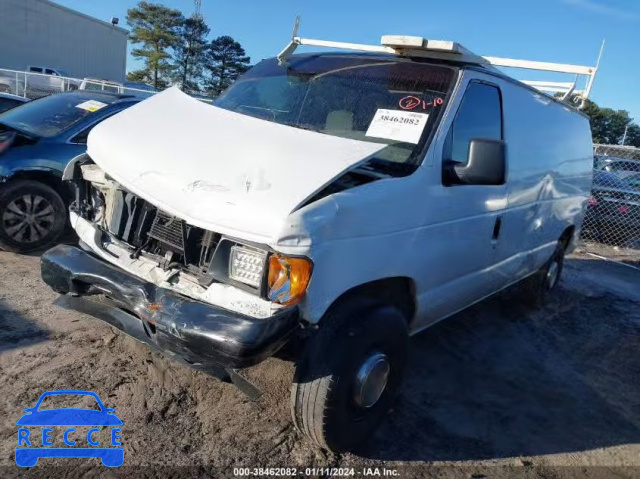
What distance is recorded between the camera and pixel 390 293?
3074 millimetres

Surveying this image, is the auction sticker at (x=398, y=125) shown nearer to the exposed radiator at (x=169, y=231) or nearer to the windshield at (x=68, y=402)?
the exposed radiator at (x=169, y=231)

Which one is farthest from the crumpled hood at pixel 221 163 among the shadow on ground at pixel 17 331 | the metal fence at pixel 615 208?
the metal fence at pixel 615 208

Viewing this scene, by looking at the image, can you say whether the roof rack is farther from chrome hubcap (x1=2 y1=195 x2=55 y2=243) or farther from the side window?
chrome hubcap (x1=2 y1=195 x2=55 y2=243)

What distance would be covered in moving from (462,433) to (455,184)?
1.55 m

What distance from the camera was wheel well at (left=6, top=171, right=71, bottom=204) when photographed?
205 inches

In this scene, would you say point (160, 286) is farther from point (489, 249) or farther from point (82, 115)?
point (82, 115)

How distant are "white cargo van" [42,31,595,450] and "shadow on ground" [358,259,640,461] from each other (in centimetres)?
46

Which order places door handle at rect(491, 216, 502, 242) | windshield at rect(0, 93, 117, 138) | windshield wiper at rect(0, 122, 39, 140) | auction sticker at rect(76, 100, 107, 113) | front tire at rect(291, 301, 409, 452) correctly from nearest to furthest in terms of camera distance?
front tire at rect(291, 301, 409, 452), door handle at rect(491, 216, 502, 242), windshield wiper at rect(0, 122, 39, 140), windshield at rect(0, 93, 117, 138), auction sticker at rect(76, 100, 107, 113)

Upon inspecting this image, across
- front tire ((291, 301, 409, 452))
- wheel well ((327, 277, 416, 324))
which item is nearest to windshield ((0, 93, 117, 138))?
wheel well ((327, 277, 416, 324))

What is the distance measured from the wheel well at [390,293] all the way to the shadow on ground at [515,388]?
28.4 inches

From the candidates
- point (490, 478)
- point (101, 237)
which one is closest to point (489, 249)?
point (490, 478)

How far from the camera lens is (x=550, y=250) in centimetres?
570

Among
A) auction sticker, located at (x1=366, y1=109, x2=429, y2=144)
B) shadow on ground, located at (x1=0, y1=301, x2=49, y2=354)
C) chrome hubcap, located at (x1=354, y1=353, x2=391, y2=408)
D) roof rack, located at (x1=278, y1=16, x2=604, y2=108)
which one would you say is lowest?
shadow on ground, located at (x1=0, y1=301, x2=49, y2=354)

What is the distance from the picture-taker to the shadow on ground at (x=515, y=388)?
3.21 m
